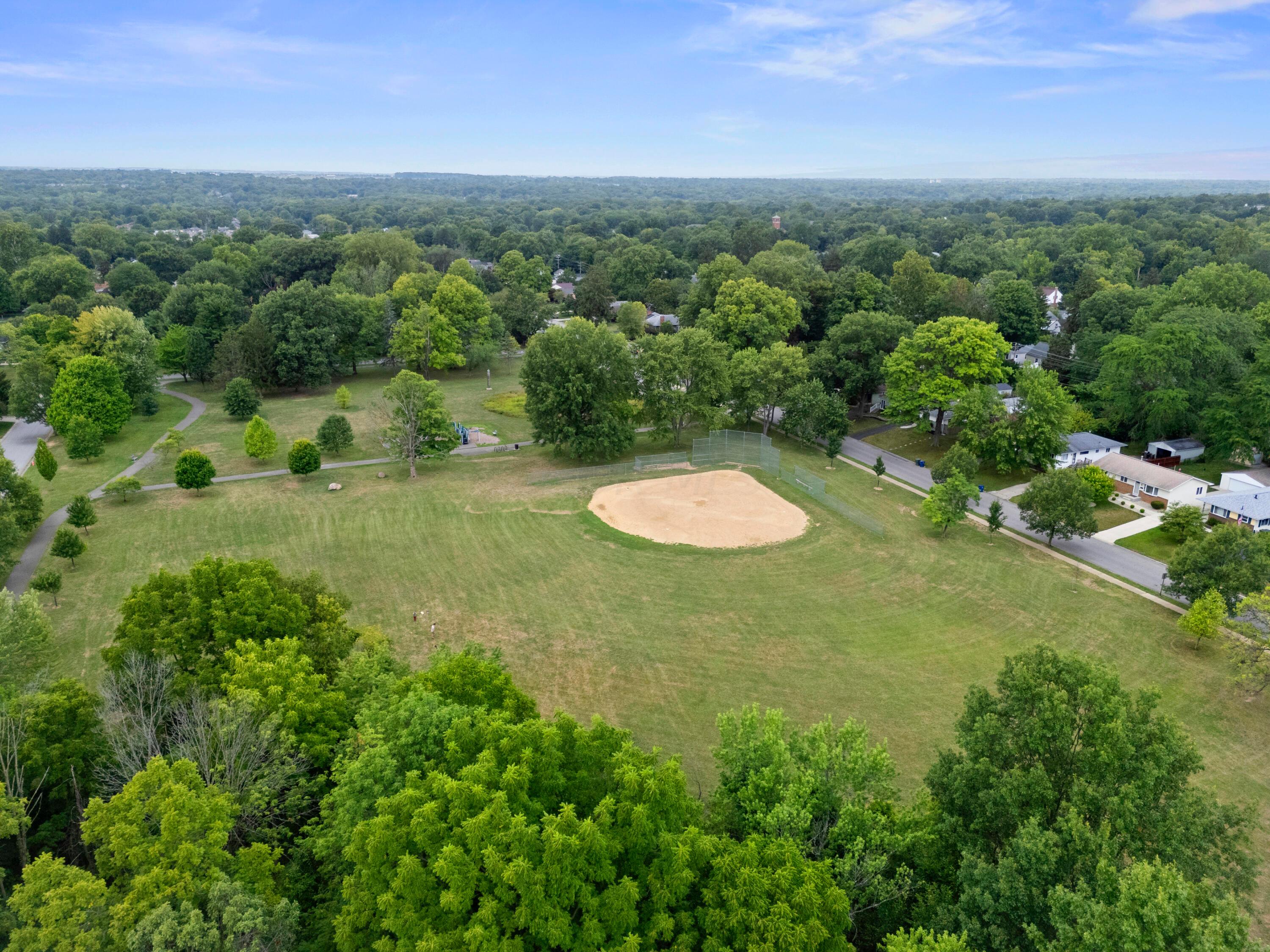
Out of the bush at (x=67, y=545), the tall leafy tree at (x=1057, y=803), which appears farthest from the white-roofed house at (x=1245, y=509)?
the bush at (x=67, y=545)

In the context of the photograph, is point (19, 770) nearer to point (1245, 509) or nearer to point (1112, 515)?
point (1112, 515)

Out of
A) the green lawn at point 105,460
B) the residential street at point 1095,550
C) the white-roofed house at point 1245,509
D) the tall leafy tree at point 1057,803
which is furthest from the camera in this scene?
the green lawn at point 105,460

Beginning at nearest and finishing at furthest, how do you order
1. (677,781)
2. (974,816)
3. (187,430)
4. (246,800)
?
(677,781)
(974,816)
(246,800)
(187,430)

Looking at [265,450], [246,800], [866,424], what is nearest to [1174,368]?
[866,424]

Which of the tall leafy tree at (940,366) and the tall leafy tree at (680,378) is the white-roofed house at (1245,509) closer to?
the tall leafy tree at (940,366)

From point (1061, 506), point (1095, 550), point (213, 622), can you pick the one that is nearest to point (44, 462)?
point (213, 622)

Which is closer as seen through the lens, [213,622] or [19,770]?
[19,770]

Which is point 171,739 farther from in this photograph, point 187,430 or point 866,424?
point 866,424
